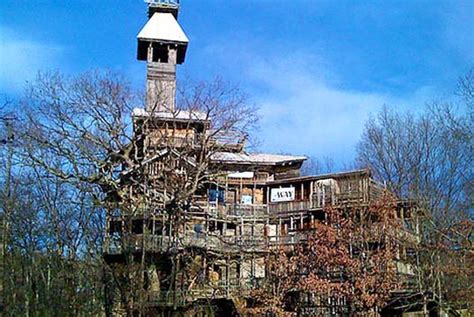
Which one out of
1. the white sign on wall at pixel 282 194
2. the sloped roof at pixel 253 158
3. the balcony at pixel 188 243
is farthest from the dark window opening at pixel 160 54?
the balcony at pixel 188 243

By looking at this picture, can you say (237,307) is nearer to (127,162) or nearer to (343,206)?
(343,206)

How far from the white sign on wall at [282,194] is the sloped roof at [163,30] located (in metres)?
13.5

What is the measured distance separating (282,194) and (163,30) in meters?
15.5

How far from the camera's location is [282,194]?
4131 centimetres

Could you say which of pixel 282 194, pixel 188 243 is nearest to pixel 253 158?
pixel 282 194

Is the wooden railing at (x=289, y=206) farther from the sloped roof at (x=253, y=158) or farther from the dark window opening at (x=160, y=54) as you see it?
the dark window opening at (x=160, y=54)

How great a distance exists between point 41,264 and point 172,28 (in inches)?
924

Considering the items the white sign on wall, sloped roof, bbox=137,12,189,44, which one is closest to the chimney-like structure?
sloped roof, bbox=137,12,189,44

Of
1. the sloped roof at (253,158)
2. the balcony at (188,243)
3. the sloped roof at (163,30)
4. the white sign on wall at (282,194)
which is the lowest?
the balcony at (188,243)

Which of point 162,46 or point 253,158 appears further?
point 162,46

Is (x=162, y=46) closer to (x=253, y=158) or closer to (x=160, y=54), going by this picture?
(x=160, y=54)

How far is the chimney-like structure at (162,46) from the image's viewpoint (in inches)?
1788

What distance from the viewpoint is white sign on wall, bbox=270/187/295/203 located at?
4103cm

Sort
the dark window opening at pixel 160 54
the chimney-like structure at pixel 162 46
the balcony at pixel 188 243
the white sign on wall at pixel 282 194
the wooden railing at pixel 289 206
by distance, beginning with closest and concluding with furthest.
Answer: the balcony at pixel 188 243, the wooden railing at pixel 289 206, the white sign on wall at pixel 282 194, the chimney-like structure at pixel 162 46, the dark window opening at pixel 160 54
